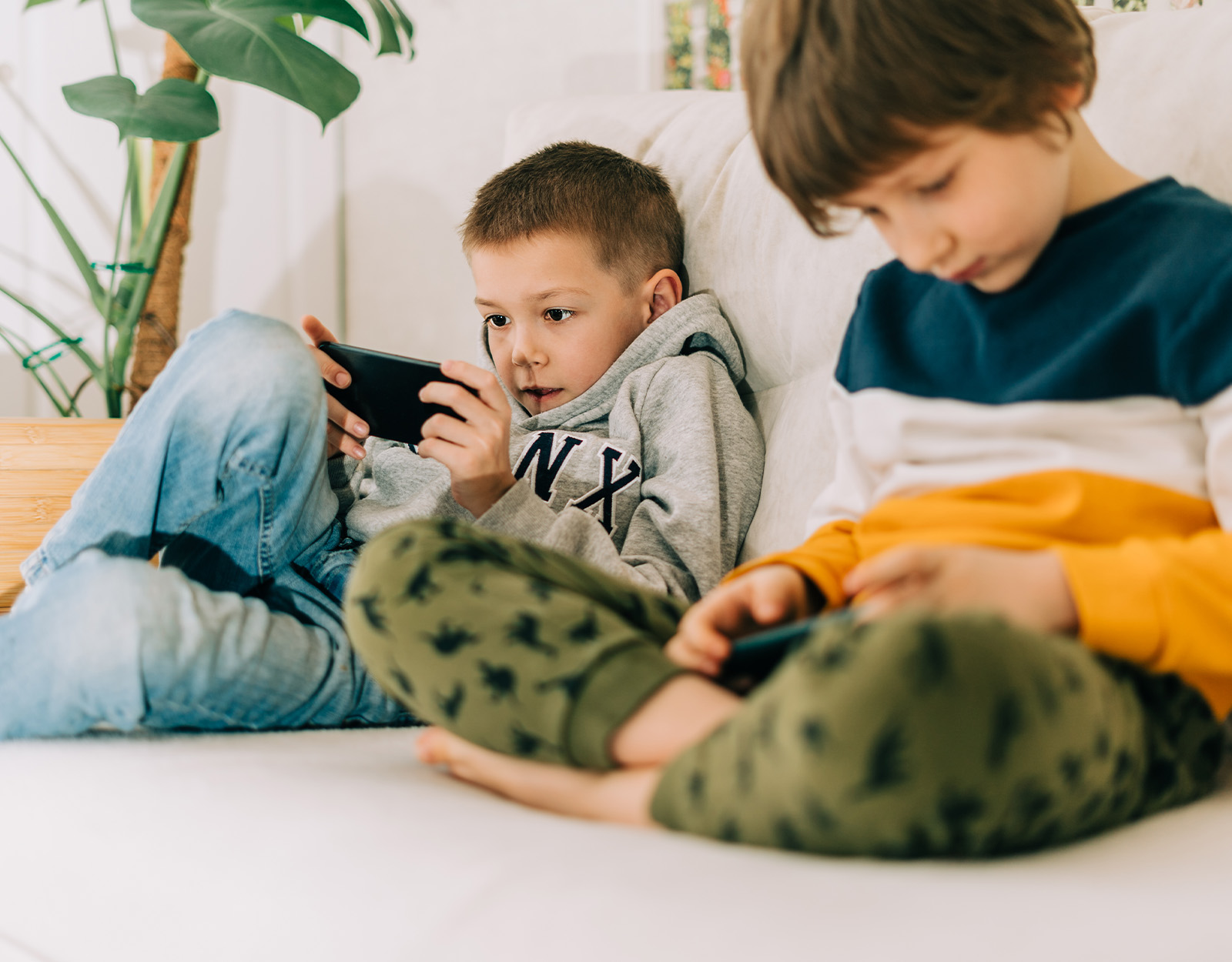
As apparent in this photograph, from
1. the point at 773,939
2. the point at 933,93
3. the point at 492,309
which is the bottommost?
the point at 773,939

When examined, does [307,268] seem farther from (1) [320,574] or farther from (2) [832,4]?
(2) [832,4]

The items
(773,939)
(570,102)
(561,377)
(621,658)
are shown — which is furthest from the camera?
(570,102)

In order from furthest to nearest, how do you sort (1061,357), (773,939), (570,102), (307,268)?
(307,268)
(570,102)
(1061,357)
(773,939)

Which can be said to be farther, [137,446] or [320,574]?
[320,574]

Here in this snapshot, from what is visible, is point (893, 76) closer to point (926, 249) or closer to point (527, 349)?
point (926, 249)

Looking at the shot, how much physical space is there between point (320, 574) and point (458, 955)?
1.89 ft

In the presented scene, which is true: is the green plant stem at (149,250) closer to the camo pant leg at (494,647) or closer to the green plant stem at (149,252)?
the green plant stem at (149,252)

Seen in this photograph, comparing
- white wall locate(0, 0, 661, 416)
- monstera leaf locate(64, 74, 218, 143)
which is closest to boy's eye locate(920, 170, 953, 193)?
monstera leaf locate(64, 74, 218, 143)

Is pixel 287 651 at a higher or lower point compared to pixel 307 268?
lower

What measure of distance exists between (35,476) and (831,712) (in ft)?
4.20

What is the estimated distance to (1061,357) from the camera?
0.60m

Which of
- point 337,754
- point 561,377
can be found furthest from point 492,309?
point 337,754

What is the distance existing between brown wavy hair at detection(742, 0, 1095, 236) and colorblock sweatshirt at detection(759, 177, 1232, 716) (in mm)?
96

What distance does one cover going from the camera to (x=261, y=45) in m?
1.35
